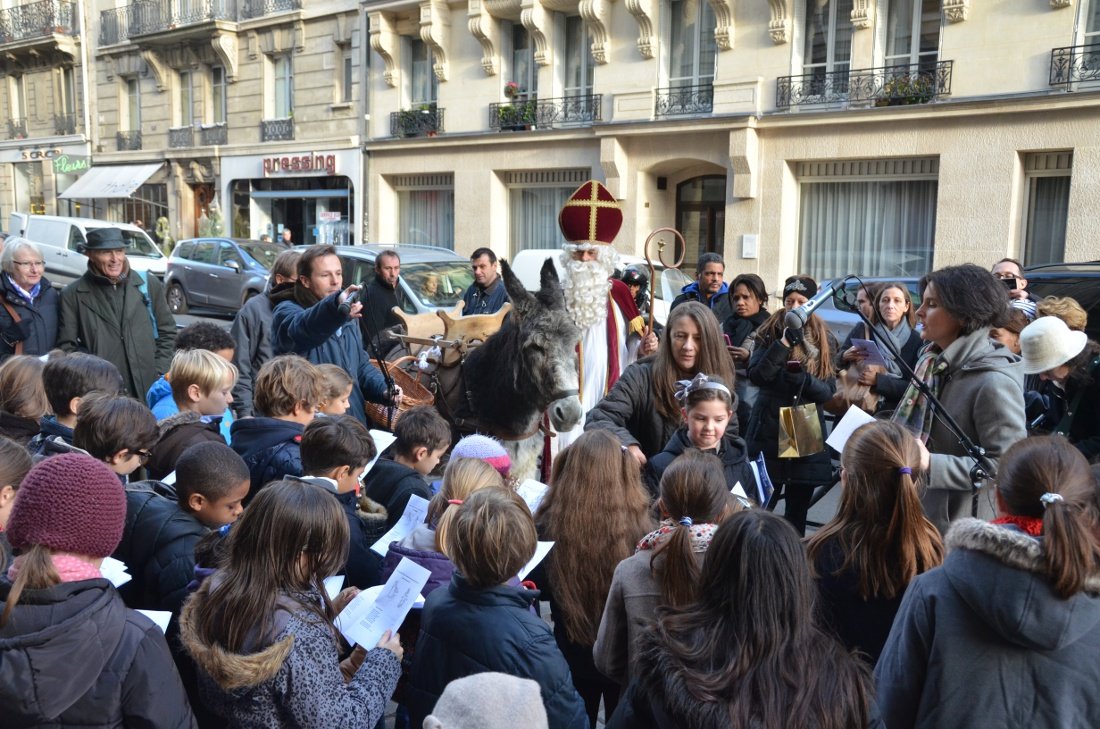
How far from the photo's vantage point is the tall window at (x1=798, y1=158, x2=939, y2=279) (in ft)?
58.4

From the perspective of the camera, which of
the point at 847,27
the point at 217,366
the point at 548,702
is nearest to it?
the point at 548,702

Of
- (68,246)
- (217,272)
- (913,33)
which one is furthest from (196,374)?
(68,246)

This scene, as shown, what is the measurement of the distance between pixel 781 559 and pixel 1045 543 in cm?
62

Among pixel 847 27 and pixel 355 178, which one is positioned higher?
pixel 847 27

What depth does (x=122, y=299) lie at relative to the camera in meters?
6.80

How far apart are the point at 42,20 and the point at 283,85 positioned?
43.1 feet

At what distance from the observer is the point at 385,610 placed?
2734mm

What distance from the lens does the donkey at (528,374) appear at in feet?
15.1

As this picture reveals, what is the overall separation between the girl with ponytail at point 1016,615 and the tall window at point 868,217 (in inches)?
654

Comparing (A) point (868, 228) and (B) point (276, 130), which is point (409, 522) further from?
(B) point (276, 130)

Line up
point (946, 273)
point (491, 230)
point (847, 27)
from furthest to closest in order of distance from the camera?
point (491, 230) → point (847, 27) → point (946, 273)

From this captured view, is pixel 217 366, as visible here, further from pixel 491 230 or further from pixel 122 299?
pixel 491 230

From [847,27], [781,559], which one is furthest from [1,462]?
[847,27]

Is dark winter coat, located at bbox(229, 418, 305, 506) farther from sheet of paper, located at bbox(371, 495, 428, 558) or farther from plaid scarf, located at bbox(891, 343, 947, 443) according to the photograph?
plaid scarf, located at bbox(891, 343, 947, 443)
